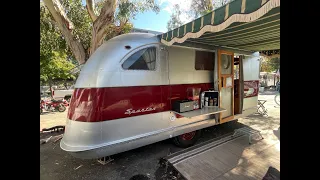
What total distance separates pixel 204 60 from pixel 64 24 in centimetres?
487

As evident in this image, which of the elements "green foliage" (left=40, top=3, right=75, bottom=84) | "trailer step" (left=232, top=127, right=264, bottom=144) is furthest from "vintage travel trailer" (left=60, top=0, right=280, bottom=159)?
"green foliage" (left=40, top=3, right=75, bottom=84)

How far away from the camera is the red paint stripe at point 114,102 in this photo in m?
3.30

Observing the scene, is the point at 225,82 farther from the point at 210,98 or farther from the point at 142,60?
the point at 142,60

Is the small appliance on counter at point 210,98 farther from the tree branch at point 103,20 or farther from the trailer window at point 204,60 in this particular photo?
the tree branch at point 103,20

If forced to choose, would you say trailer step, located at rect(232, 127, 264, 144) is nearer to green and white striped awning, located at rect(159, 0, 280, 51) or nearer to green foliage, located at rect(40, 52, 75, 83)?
green and white striped awning, located at rect(159, 0, 280, 51)

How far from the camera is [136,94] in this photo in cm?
367

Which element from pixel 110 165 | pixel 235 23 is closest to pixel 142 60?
pixel 235 23

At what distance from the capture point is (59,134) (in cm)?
601

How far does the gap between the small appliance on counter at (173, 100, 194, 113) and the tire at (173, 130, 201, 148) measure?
84 cm

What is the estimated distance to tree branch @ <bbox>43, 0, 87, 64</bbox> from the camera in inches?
232
